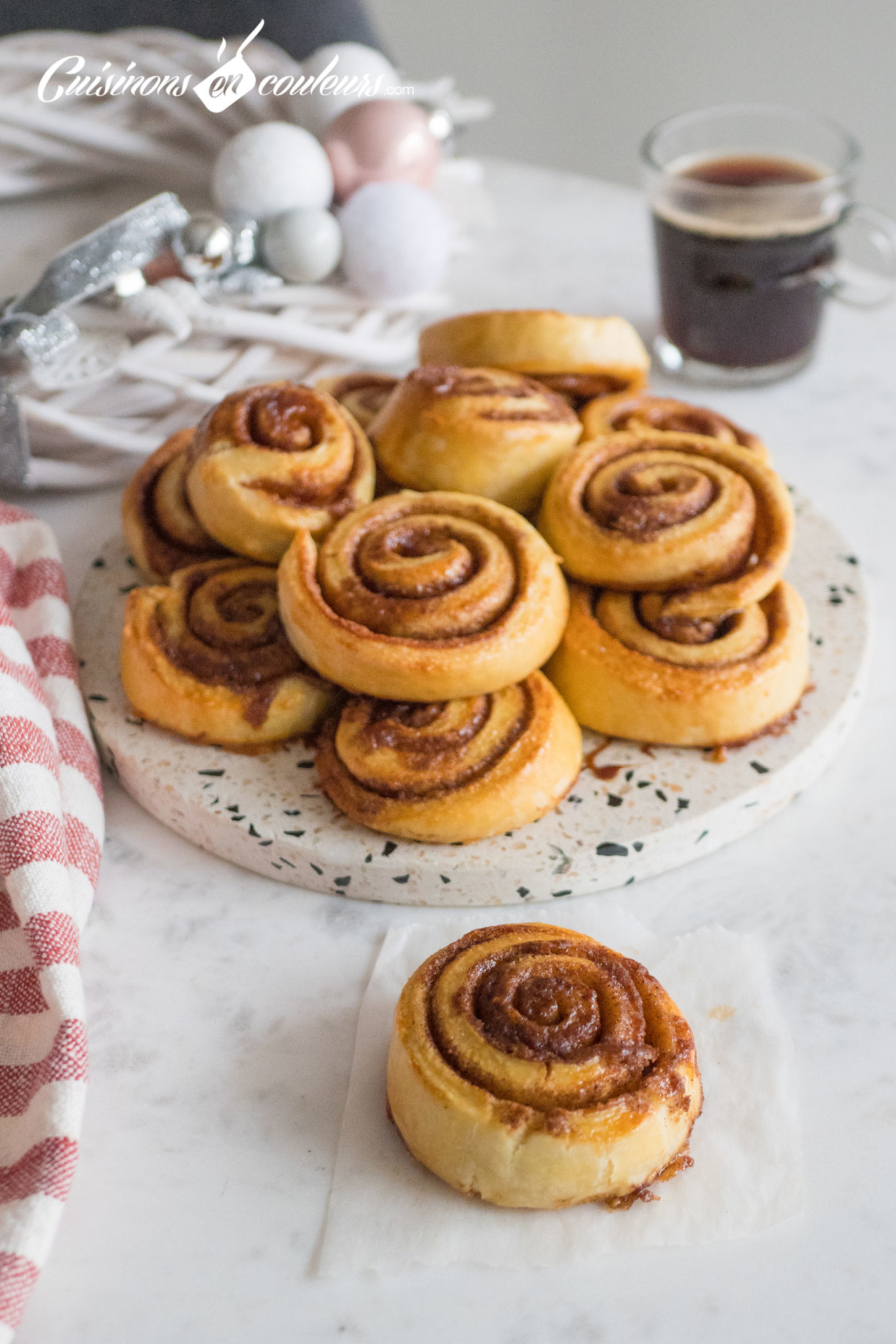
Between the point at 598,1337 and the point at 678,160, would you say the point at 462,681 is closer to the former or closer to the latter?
the point at 598,1337

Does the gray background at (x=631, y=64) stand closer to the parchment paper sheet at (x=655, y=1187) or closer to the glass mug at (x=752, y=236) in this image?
the glass mug at (x=752, y=236)

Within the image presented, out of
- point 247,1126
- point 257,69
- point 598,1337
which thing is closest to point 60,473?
point 257,69

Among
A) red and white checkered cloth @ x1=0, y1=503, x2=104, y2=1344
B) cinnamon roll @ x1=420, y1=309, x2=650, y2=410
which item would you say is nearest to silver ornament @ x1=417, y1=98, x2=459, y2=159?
cinnamon roll @ x1=420, y1=309, x2=650, y2=410

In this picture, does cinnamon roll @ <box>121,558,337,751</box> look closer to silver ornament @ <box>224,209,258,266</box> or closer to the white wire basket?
the white wire basket

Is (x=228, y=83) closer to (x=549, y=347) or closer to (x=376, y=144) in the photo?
(x=376, y=144)

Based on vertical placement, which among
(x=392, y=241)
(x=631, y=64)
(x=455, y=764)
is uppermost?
(x=392, y=241)

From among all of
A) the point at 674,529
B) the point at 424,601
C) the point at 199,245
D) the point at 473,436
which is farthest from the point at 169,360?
the point at 674,529
